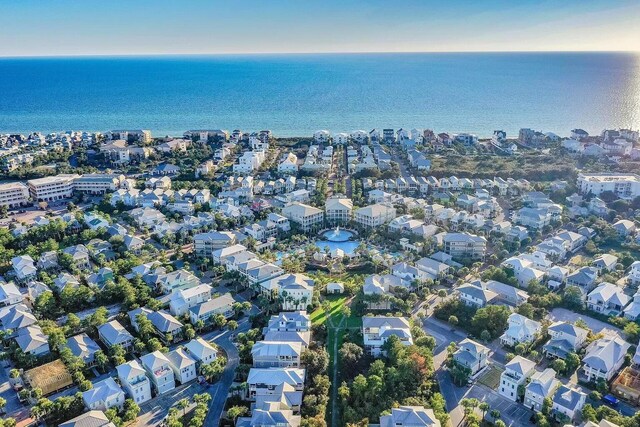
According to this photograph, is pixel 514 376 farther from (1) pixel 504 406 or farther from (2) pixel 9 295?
(2) pixel 9 295

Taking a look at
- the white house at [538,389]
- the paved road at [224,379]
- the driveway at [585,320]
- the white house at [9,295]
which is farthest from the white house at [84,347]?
the driveway at [585,320]

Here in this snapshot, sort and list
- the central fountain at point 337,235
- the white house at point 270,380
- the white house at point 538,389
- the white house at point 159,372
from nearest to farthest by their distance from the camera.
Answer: the white house at point 538,389 < the white house at point 270,380 < the white house at point 159,372 < the central fountain at point 337,235

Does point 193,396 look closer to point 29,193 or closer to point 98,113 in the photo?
point 29,193

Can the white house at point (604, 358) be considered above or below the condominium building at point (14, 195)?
below

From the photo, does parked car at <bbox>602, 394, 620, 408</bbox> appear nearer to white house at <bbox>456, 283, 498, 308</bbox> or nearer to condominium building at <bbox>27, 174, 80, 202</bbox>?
white house at <bbox>456, 283, 498, 308</bbox>

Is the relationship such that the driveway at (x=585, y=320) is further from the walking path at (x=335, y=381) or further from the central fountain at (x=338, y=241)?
the central fountain at (x=338, y=241)

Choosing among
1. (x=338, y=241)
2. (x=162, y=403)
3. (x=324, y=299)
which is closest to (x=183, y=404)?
(x=162, y=403)

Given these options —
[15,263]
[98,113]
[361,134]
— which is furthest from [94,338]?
[98,113]
